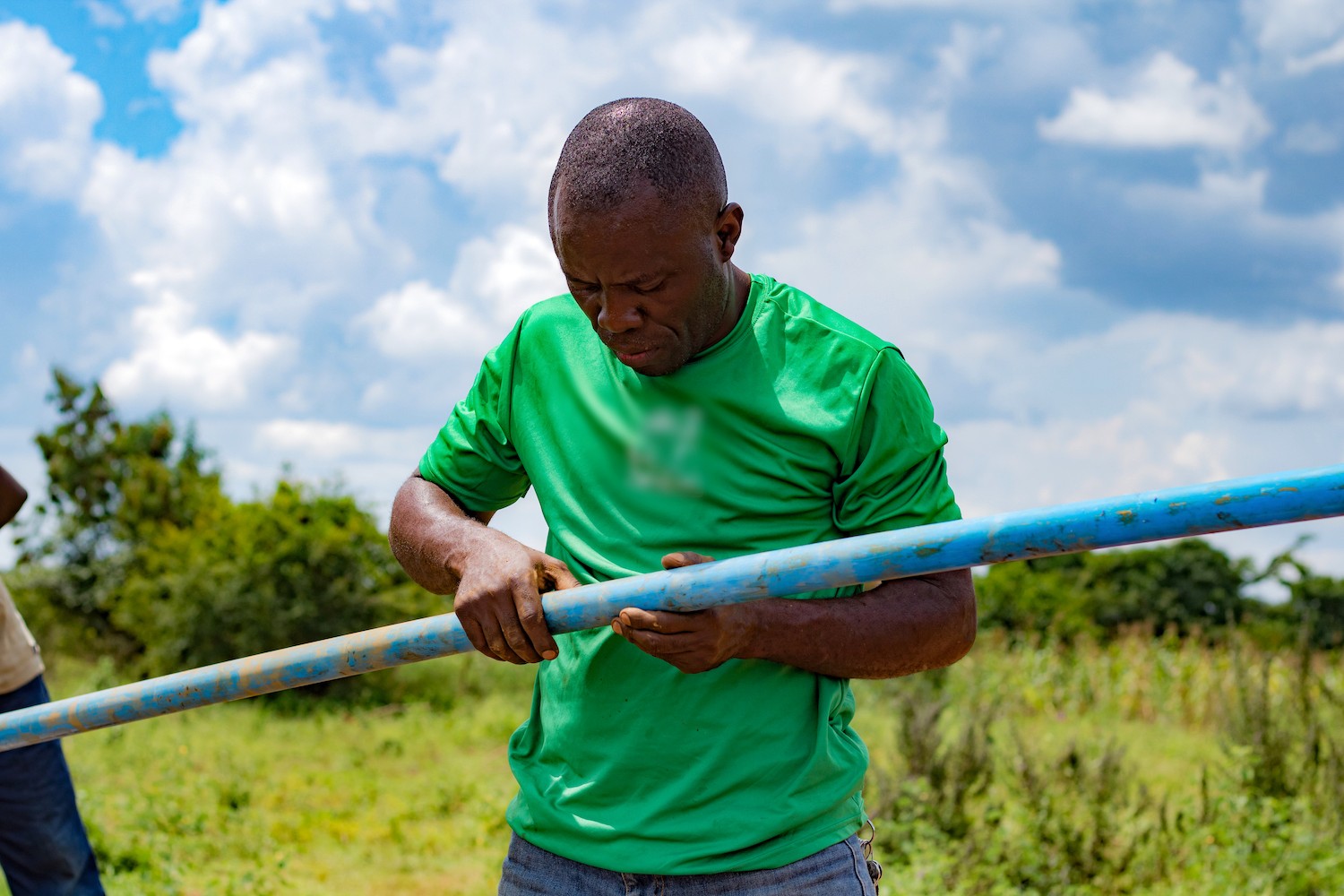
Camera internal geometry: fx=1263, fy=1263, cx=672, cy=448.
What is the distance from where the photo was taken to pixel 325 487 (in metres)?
11.3

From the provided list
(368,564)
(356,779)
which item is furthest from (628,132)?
(368,564)

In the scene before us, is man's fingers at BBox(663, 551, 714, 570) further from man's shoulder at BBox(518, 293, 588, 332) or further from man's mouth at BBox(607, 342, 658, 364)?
man's shoulder at BBox(518, 293, 588, 332)

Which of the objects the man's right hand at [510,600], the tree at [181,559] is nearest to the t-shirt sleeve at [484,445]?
the man's right hand at [510,600]

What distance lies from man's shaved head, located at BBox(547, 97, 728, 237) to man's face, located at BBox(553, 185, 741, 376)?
2 centimetres

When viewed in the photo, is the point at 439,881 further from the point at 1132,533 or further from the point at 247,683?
the point at 1132,533

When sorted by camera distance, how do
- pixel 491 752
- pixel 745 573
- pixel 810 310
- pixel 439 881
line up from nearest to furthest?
pixel 745 573
pixel 810 310
pixel 439 881
pixel 491 752

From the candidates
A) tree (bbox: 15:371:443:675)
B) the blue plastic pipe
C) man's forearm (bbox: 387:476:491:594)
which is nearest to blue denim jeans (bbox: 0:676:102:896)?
the blue plastic pipe

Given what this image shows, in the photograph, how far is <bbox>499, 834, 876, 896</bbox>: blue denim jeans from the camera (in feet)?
5.89

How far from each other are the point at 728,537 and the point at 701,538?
4 cm

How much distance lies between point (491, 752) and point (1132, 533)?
7212mm

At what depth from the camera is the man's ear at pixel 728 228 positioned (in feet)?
5.96

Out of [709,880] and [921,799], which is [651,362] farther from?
[921,799]

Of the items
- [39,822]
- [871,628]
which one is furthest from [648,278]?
[39,822]

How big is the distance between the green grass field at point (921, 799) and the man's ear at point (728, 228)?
2.95 m
